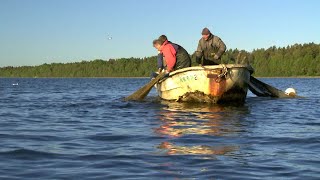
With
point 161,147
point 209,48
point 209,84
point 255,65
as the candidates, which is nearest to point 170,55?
point 209,48

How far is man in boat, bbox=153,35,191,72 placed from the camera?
1786 centimetres

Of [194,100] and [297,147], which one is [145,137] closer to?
[297,147]

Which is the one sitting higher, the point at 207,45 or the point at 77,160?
the point at 207,45

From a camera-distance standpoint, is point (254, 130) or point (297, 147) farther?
point (254, 130)

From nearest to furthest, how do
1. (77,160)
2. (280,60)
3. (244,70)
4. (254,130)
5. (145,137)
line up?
(77,160)
(145,137)
(254,130)
(244,70)
(280,60)

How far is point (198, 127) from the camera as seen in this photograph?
35.0 ft

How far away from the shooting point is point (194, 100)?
57.0ft

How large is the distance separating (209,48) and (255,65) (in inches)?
4763

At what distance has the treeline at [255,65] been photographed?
414 feet

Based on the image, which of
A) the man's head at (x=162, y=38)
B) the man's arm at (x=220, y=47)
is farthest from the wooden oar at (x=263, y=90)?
the man's head at (x=162, y=38)

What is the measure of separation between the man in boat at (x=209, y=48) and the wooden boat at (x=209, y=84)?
3.84 ft

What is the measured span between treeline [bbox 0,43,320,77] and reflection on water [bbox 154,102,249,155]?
77.1 meters

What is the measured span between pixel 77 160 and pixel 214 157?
5.72 ft

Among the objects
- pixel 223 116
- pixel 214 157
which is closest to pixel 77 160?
pixel 214 157
